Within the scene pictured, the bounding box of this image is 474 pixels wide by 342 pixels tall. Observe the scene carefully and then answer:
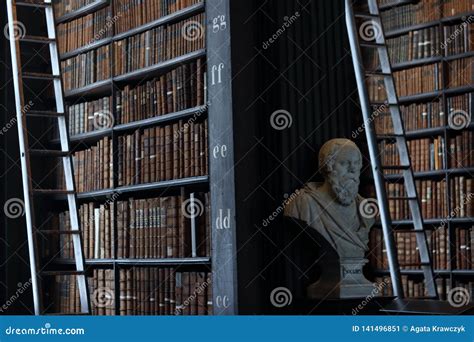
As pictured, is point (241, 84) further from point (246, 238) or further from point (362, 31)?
point (362, 31)

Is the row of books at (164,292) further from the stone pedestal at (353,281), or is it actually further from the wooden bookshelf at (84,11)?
the wooden bookshelf at (84,11)

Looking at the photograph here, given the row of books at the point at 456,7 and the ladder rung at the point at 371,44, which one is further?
the row of books at the point at 456,7

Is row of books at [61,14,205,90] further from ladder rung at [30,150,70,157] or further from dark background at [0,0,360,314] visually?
ladder rung at [30,150,70,157]

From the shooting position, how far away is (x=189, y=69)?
5539mm

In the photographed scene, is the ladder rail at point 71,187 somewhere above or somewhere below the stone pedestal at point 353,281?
above

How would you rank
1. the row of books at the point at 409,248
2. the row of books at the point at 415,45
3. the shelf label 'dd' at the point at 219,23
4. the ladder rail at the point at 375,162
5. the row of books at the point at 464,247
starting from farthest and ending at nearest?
1. the row of books at the point at 415,45
2. the row of books at the point at 409,248
3. the row of books at the point at 464,247
4. the shelf label 'dd' at the point at 219,23
5. the ladder rail at the point at 375,162

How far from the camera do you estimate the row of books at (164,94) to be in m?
5.48

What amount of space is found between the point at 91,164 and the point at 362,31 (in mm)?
1908

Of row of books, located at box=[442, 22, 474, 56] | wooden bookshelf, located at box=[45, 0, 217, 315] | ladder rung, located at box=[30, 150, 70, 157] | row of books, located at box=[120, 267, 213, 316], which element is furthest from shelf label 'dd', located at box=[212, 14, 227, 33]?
row of books, located at box=[442, 22, 474, 56]

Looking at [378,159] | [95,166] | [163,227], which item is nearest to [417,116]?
[378,159]

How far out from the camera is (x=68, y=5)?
686cm

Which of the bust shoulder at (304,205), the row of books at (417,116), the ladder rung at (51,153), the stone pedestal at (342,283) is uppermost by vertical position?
the row of books at (417,116)

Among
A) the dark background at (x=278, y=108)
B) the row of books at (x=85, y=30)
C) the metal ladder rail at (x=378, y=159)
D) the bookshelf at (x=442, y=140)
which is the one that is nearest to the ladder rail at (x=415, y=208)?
the metal ladder rail at (x=378, y=159)
